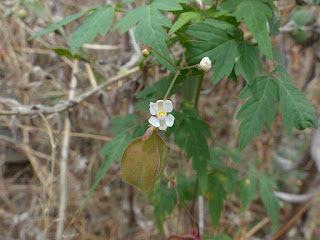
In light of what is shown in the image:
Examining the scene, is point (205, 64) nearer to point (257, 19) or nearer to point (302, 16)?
point (257, 19)

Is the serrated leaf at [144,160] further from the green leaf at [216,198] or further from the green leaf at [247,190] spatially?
the green leaf at [247,190]

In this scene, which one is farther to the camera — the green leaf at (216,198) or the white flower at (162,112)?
the green leaf at (216,198)

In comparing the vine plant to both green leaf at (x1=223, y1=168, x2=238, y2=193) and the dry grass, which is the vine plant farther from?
the dry grass

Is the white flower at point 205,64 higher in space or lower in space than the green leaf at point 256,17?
lower

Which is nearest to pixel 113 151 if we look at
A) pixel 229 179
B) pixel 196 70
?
pixel 196 70

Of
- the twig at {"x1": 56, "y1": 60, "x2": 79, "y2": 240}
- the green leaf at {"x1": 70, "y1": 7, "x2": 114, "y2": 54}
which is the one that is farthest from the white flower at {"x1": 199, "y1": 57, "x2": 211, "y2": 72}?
the twig at {"x1": 56, "y1": 60, "x2": 79, "y2": 240}

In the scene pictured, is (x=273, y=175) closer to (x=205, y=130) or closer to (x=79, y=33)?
(x=205, y=130)

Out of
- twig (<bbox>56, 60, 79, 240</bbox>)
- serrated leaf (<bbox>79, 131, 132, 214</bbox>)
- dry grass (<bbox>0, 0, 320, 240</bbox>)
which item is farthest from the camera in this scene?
dry grass (<bbox>0, 0, 320, 240</bbox>)

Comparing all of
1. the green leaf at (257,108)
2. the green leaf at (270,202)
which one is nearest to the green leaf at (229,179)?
the green leaf at (270,202)
